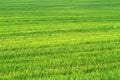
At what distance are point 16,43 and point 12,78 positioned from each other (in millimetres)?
6297

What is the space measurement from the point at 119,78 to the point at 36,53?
4.49 m

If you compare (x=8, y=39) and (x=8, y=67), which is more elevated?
(x=8, y=39)

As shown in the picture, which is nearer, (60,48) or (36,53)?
(36,53)

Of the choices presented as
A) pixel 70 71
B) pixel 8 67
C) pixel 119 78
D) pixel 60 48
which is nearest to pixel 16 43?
pixel 60 48

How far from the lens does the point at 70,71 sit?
35.9ft


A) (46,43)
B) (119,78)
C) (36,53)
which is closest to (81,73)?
(119,78)

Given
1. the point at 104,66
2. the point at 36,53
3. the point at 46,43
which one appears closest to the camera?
the point at 104,66

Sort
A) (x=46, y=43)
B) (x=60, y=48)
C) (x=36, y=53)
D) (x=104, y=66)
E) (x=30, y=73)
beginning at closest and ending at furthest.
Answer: (x=30, y=73) → (x=104, y=66) → (x=36, y=53) → (x=60, y=48) → (x=46, y=43)

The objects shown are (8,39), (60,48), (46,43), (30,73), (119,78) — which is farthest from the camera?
(8,39)

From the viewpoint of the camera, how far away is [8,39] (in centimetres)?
1805

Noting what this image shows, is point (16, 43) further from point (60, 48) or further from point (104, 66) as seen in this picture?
point (104, 66)

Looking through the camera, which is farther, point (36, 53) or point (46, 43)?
point (46, 43)

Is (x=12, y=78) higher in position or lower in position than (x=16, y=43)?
lower

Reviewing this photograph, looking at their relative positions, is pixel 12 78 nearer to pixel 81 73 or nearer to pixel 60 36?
pixel 81 73
